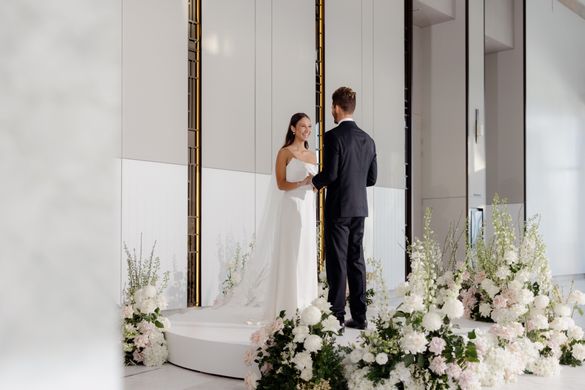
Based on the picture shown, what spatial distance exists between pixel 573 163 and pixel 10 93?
1271 cm

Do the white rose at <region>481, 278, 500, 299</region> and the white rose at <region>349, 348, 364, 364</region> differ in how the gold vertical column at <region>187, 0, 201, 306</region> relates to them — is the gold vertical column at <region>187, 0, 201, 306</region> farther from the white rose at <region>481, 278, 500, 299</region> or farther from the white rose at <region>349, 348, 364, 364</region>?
the white rose at <region>349, 348, 364, 364</region>

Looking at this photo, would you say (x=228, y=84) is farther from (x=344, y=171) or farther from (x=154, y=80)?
(x=344, y=171)

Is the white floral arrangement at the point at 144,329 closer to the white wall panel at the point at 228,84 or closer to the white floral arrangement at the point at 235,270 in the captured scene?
the white floral arrangement at the point at 235,270

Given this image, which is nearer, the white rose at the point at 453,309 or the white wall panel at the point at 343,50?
the white rose at the point at 453,309

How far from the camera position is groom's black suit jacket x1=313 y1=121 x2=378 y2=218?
13.2ft

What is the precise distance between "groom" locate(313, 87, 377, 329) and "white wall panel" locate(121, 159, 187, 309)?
1917mm

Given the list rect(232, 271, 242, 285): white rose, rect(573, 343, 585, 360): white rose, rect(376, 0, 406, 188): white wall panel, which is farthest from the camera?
rect(376, 0, 406, 188): white wall panel

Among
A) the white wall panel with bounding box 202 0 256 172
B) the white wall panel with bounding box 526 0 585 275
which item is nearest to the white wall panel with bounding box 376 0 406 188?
the white wall panel with bounding box 202 0 256 172

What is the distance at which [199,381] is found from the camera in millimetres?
3637

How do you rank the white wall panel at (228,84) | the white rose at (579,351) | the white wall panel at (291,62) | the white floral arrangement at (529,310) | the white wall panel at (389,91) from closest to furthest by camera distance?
the white floral arrangement at (529,310)
the white rose at (579,351)
the white wall panel at (228,84)
the white wall panel at (291,62)
the white wall panel at (389,91)

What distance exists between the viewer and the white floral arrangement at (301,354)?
9.70 ft

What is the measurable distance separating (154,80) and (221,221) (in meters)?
1.51

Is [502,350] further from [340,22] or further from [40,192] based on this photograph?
[340,22]

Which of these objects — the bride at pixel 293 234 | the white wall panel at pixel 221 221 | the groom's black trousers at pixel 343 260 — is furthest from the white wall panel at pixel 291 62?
the groom's black trousers at pixel 343 260
